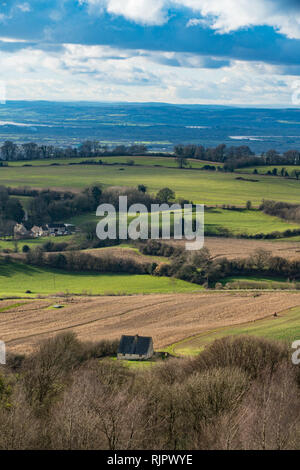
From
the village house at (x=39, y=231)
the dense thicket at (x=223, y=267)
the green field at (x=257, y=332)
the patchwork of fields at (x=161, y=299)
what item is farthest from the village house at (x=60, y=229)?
the green field at (x=257, y=332)

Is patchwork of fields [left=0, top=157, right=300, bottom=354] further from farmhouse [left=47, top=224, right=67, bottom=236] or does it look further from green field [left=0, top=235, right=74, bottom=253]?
farmhouse [left=47, top=224, right=67, bottom=236]

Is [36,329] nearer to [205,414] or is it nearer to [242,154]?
[205,414]

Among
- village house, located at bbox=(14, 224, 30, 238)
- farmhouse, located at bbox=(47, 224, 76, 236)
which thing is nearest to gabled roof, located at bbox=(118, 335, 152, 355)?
farmhouse, located at bbox=(47, 224, 76, 236)

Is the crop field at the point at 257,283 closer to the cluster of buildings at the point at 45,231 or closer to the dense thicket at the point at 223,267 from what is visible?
the dense thicket at the point at 223,267

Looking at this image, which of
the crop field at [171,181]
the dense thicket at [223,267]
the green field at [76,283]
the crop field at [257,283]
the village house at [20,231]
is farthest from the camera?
the crop field at [171,181]

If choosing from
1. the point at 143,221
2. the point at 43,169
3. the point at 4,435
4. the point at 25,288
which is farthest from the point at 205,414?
the point at 43,169

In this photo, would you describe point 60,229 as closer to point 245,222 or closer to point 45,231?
point 45,231
